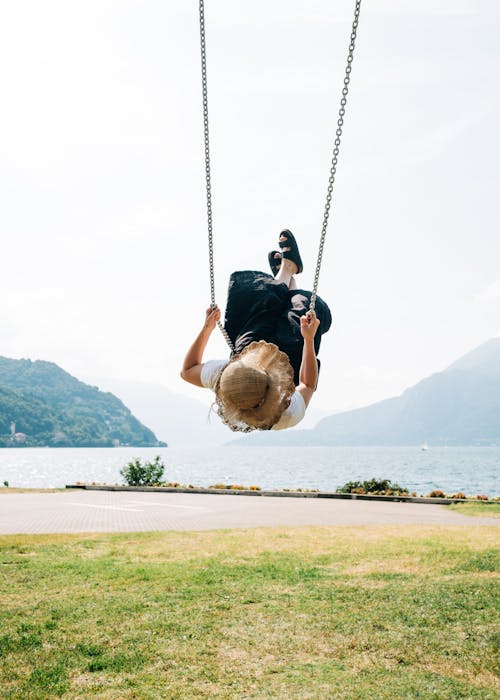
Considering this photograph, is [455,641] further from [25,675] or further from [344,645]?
[25,675]

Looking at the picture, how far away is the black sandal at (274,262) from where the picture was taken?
243 inches

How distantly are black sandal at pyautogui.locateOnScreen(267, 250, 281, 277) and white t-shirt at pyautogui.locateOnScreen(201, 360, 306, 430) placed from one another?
1.50 metres

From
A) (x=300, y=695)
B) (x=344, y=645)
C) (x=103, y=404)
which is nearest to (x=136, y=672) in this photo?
(x=300, y=695)

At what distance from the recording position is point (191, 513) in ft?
54.6

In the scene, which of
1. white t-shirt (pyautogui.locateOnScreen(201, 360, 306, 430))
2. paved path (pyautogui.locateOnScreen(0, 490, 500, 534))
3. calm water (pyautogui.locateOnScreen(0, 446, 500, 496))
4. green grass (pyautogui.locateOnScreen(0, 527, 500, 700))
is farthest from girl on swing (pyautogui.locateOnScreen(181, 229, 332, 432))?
calm water (pyautogui.locateOnScreen(0, 446, 500, 496))

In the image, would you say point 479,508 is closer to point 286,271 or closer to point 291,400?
point 286,271

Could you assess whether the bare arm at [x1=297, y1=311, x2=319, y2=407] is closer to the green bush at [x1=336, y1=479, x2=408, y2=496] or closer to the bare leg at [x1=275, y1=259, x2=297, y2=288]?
the bare leg at [x1=275, y1=259, x2=297, y2=288]

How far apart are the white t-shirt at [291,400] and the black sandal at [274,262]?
150 cm

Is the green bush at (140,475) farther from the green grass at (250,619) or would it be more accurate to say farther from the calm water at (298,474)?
the calm water at (298,474)

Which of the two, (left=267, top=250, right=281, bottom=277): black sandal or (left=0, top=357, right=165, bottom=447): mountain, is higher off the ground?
(left=0, top=357, right=165, bottom=447): mountain

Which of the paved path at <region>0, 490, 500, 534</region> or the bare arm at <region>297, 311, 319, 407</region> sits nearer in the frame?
the bare arm at <region>297, 311, 319, 407</region>

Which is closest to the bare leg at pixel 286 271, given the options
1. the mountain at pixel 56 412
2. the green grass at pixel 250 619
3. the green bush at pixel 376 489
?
the green grass at pixel 250 619

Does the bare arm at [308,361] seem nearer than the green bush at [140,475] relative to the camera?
Yes

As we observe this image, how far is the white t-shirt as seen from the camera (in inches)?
187
